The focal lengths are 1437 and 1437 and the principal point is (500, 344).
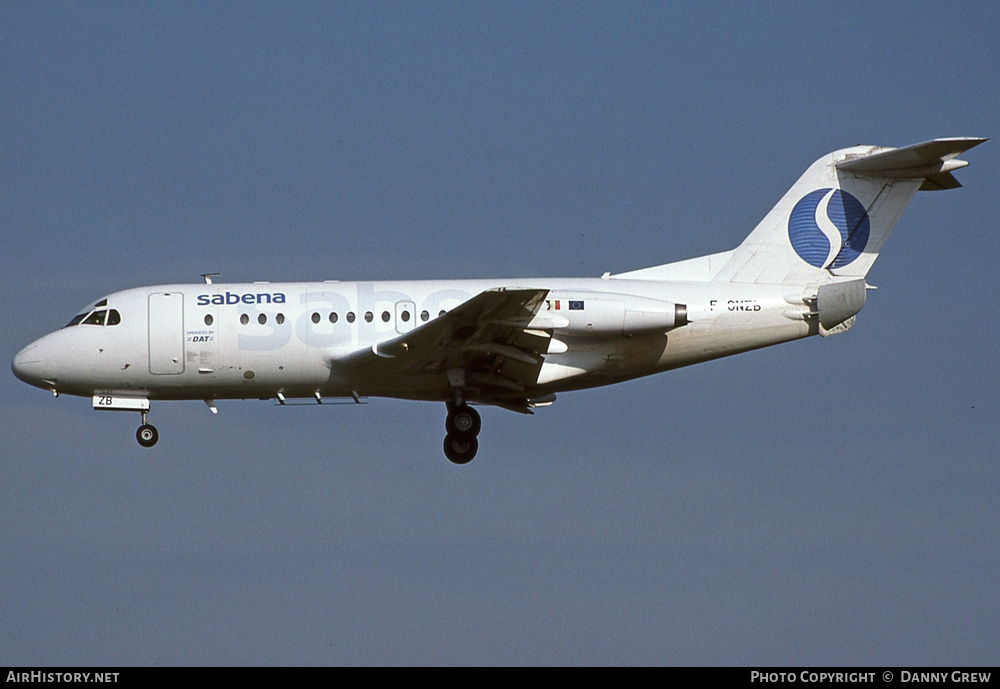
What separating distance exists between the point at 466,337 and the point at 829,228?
27.5 ft

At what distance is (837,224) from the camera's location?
102ft

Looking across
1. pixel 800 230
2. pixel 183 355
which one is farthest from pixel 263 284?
pixel 800 230

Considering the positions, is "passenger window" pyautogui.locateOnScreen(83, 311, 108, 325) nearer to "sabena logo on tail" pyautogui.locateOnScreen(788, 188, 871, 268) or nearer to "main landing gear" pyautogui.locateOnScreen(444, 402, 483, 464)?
"main landing gear" pyautogui.locateOnScreen(444, 402, 483, 464)

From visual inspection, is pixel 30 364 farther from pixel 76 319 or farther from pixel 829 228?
pixel 829 228

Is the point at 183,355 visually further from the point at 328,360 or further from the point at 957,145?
the point at 957,145

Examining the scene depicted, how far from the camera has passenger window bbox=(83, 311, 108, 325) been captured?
31.4 meters

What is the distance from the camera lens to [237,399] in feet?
103

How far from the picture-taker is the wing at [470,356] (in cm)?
2784

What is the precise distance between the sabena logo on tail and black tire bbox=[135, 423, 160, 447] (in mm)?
14448

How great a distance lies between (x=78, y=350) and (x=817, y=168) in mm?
16508

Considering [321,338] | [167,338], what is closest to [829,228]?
[321,338]

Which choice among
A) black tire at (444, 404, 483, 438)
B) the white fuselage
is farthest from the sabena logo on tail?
black tire at (444, 404, 483, 438)

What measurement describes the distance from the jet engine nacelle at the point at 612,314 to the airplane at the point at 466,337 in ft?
1.17

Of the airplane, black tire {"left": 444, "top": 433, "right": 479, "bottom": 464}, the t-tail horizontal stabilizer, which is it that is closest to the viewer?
the t-tail horizontal stabilizer
